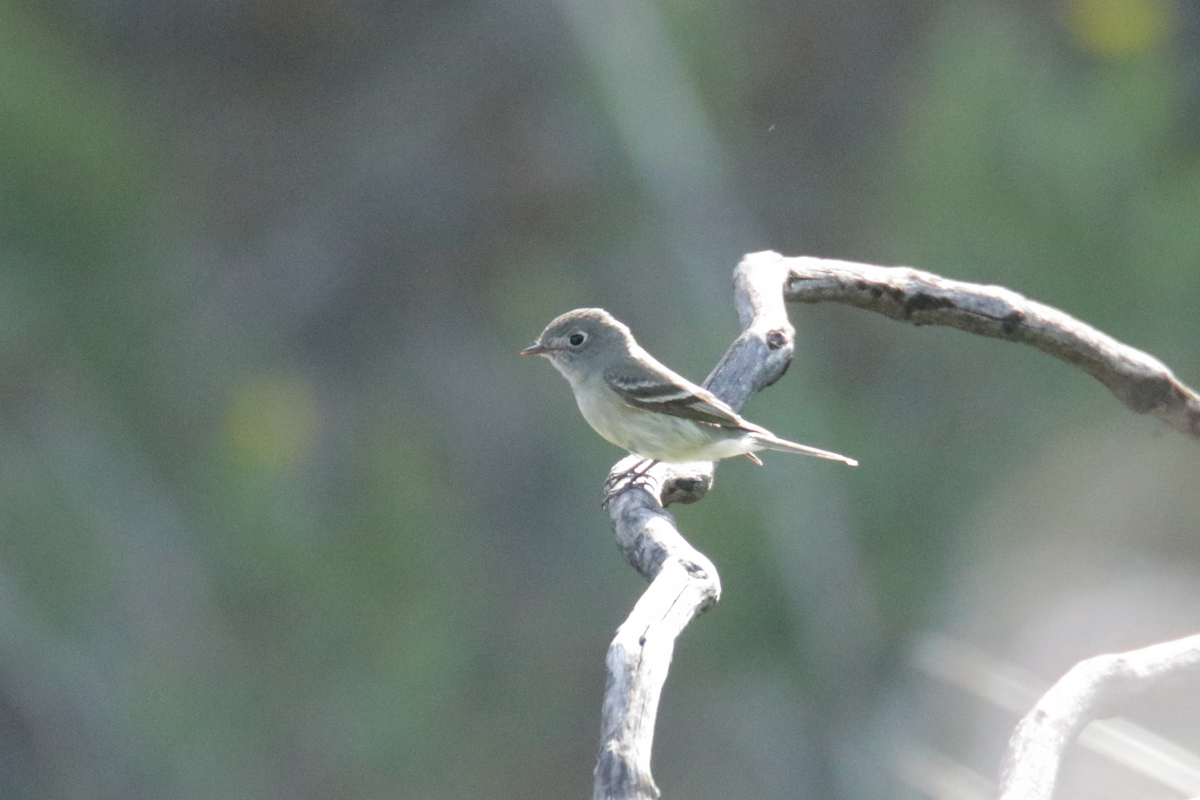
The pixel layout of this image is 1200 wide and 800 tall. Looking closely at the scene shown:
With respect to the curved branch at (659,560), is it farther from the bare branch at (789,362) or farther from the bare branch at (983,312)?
the bare branch at (983,312)

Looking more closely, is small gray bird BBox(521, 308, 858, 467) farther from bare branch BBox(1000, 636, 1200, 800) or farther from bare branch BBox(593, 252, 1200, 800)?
bare branch BBox(1000, 636, 1200, 800)

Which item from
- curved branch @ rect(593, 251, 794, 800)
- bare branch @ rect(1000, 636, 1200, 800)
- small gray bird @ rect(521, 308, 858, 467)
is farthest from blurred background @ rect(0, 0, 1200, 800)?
curved branch @ rect(593, 251, 794, 800)

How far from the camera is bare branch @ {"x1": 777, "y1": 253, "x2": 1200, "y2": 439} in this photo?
257 cm

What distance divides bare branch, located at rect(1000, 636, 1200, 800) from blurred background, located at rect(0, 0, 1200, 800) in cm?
150

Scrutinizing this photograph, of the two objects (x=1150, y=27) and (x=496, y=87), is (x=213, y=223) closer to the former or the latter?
(x=496, y=87)

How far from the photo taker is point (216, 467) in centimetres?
490

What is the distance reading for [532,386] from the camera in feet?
19.4

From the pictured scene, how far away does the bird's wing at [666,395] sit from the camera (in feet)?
8.51

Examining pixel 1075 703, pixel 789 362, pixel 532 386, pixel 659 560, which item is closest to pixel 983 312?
pixel 789 362

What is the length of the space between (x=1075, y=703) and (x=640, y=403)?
54.1 inches

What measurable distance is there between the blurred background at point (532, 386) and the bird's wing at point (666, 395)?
4.64 ft

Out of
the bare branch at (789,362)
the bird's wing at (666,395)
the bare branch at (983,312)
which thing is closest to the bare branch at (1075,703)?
the bare branch at (789,362)

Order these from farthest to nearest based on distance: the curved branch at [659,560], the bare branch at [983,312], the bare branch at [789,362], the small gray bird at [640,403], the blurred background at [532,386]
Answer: the blurred background at [532,386] < the small gray bird at [640,403] < the bare branch at [983,312] < the bare branch at [789,362] < the curved branch at [659,560]

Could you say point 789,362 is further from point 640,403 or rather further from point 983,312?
point 640,403
